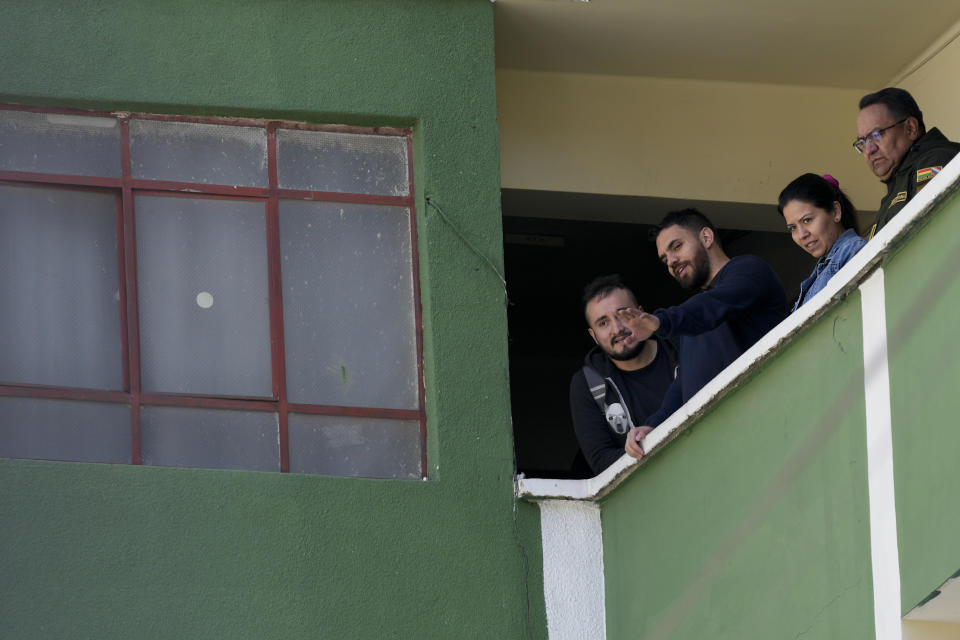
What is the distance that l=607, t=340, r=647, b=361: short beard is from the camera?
24.4 feet

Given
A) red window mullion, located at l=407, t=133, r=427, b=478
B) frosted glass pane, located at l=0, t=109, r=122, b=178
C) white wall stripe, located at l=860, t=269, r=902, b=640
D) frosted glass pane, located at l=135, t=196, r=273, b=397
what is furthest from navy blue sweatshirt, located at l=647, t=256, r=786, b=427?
frosted glass pane, located at l=0, t=109, r=122, b=178

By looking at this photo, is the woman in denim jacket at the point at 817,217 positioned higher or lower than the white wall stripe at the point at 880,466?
higher

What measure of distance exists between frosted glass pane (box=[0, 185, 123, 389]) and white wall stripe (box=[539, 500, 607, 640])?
6.65ft

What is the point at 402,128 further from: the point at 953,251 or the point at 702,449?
the point at 953,251

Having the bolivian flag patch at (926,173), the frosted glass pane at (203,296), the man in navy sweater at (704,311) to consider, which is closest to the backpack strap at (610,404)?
the man in navy sweater at (704,311)

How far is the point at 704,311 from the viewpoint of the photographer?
6254 millimetres

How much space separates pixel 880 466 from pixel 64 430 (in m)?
3.55

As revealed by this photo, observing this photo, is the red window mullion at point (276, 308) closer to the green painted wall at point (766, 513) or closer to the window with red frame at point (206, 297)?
the window with red frame at point (206, 297)

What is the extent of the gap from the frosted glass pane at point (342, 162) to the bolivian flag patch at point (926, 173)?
2.57 m

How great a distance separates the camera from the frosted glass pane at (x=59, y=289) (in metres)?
6.98

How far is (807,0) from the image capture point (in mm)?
8188

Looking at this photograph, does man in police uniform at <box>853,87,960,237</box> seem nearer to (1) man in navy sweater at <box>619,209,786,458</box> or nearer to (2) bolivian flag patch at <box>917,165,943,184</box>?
(2) bolivian flag patch at <box>917,165,943,184</box>

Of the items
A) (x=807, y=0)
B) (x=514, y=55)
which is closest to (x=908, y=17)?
(x=807, y=0)

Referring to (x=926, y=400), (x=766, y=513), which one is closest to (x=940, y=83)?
(x=766, y=513)
